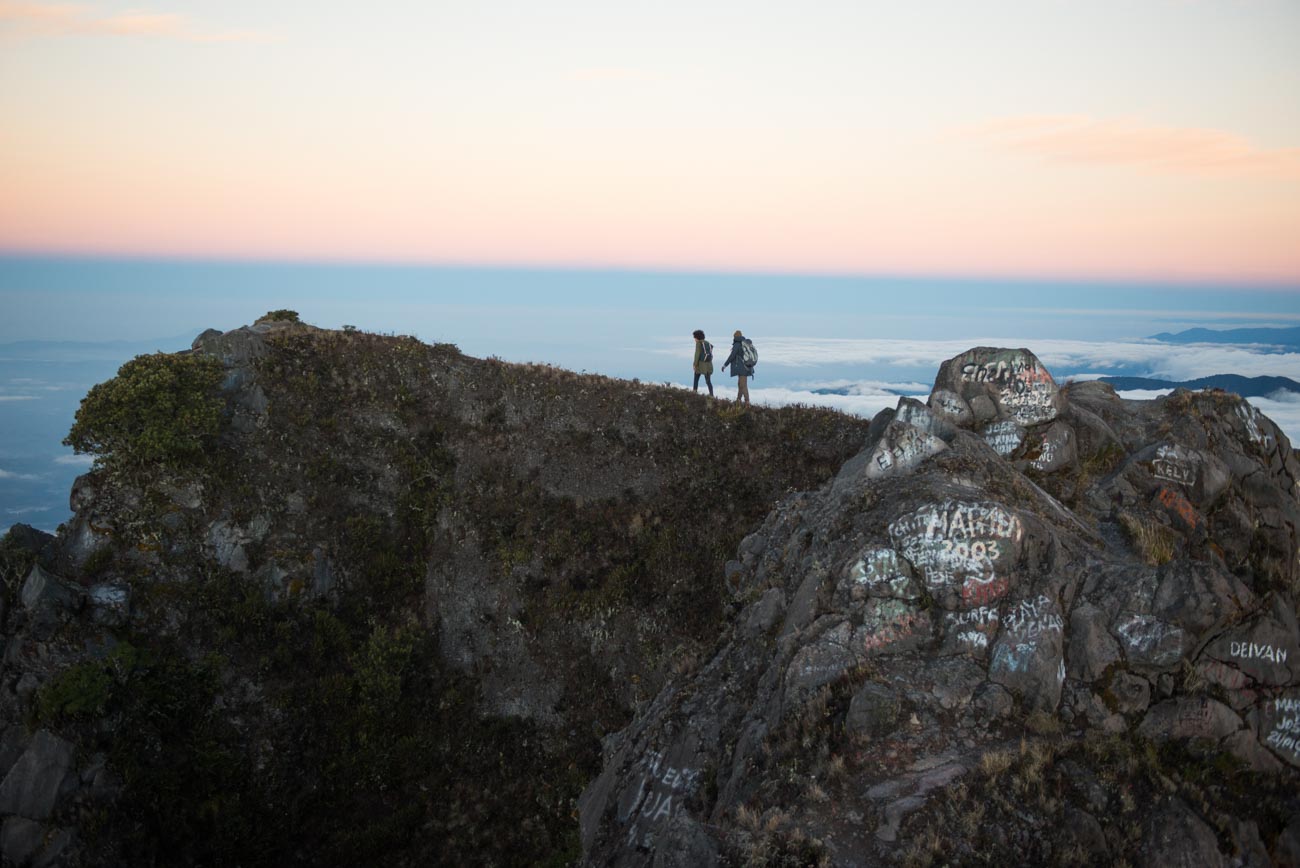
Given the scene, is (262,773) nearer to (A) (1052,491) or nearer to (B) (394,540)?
(B) (394,540)

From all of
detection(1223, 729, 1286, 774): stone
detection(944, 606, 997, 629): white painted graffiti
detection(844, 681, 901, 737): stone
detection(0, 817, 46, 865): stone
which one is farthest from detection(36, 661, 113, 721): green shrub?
→ detection(1223, 729, 1286, 774): stone

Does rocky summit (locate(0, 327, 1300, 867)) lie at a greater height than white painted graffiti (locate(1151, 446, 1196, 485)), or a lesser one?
lesser

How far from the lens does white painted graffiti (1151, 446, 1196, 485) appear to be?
57.5 ft

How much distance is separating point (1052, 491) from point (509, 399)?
20566 mm

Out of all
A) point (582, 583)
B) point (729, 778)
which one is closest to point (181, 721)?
point (582, 583)

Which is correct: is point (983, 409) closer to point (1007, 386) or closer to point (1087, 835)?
point (1007, 386)

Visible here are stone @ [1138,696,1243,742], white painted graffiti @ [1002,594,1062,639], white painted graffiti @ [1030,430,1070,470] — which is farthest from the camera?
white painted graffiti @ [1030,430,1070,470]

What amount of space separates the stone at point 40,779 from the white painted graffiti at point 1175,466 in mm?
28863

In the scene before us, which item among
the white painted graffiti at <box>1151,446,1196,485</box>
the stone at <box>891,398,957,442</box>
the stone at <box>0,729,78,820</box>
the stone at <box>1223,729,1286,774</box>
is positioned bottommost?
the stone at <box>0,729,78,820</box>

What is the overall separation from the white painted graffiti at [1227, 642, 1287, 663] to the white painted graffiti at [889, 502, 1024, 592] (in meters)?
3.13

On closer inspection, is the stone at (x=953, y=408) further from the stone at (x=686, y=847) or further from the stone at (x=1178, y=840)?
the stone at (x=686, y=847)

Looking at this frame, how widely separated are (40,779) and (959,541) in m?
22.8

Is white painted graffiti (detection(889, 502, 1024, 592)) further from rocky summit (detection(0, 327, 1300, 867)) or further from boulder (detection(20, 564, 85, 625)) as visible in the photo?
boulder (detection(20, 564, 85, 625))

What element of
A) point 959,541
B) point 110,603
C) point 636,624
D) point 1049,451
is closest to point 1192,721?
point 959,541
